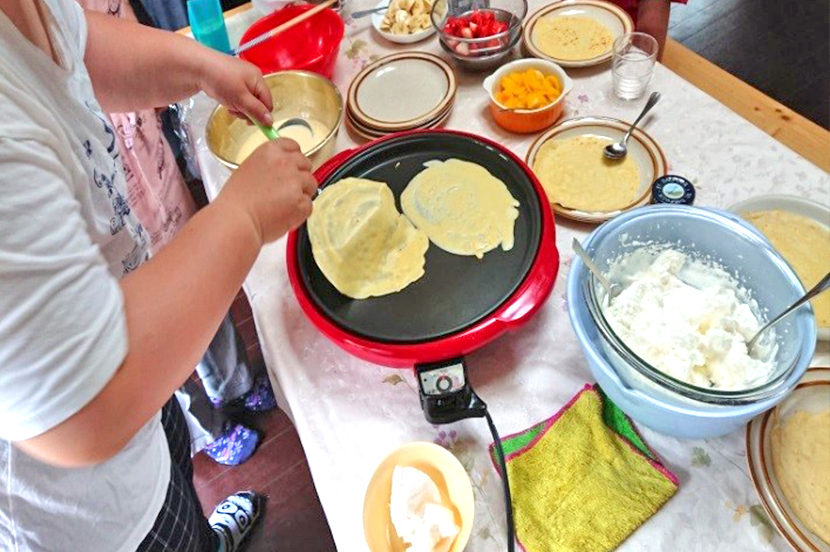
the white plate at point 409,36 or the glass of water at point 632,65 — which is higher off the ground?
the white plate at point 409,36

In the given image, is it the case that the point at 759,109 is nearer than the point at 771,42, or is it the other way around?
the point at 759,109

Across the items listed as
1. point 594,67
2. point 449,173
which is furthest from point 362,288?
point 594,67

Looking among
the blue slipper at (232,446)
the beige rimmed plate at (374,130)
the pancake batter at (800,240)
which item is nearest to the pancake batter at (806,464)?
the pancake batter at (800,240)

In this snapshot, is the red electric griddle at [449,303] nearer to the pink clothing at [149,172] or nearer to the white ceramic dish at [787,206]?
the white ceramic dish at [787,206]

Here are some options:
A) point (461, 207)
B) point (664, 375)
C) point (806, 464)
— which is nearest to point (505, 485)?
point (664, 375)

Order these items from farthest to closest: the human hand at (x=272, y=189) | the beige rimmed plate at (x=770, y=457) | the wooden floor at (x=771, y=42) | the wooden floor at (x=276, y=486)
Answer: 1. the wooden floor at (x=771, y=42)
2. the wooden floor at (x=276, y=486)
3. the human hand at (x=272, y=189)
4. the beige rimmed plate at (x=770, y=457)

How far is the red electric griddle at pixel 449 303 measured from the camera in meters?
0.77

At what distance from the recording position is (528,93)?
3.67ft

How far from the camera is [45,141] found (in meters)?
0.55

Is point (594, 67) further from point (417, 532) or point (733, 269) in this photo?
point (417, 532)

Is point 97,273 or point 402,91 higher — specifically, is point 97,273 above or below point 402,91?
above

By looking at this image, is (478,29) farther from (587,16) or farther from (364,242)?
(364,242)

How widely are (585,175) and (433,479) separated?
0.59 m

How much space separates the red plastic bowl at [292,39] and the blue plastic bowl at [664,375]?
2.82 ft
